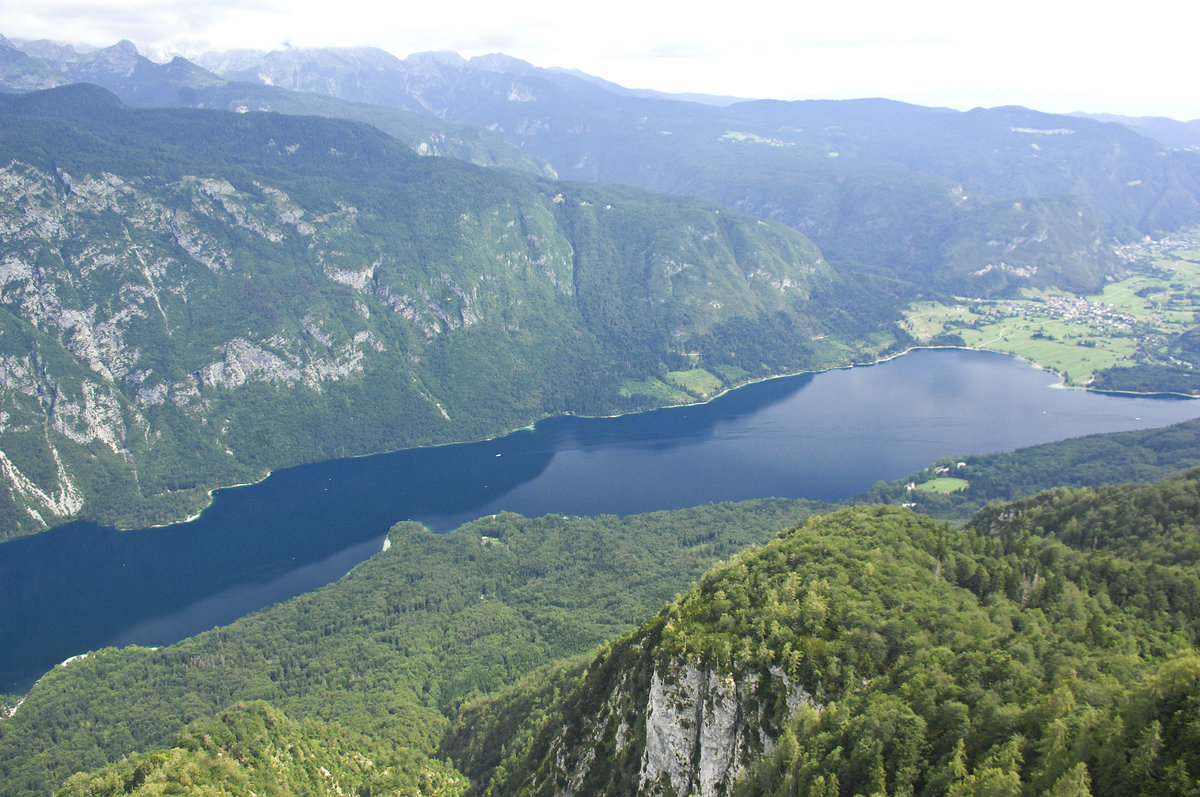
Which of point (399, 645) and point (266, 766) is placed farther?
point (399, 645)

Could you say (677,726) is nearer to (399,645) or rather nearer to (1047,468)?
(399,645)

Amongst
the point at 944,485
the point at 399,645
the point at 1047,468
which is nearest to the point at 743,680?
the point at 399,645

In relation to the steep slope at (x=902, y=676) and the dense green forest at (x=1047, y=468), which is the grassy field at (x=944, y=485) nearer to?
the dense green forest at (x=1047, y=468)

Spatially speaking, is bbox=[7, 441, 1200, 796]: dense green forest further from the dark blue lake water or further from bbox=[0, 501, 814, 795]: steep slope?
the dark blue lake water

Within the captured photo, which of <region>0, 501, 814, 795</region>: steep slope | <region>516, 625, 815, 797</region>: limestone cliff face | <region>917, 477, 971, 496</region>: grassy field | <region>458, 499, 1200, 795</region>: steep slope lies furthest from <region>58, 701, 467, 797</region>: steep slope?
<region>917, 477, 971, 496</region>: grassy field

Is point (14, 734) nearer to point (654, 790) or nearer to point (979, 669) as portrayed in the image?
point (654, 790)
